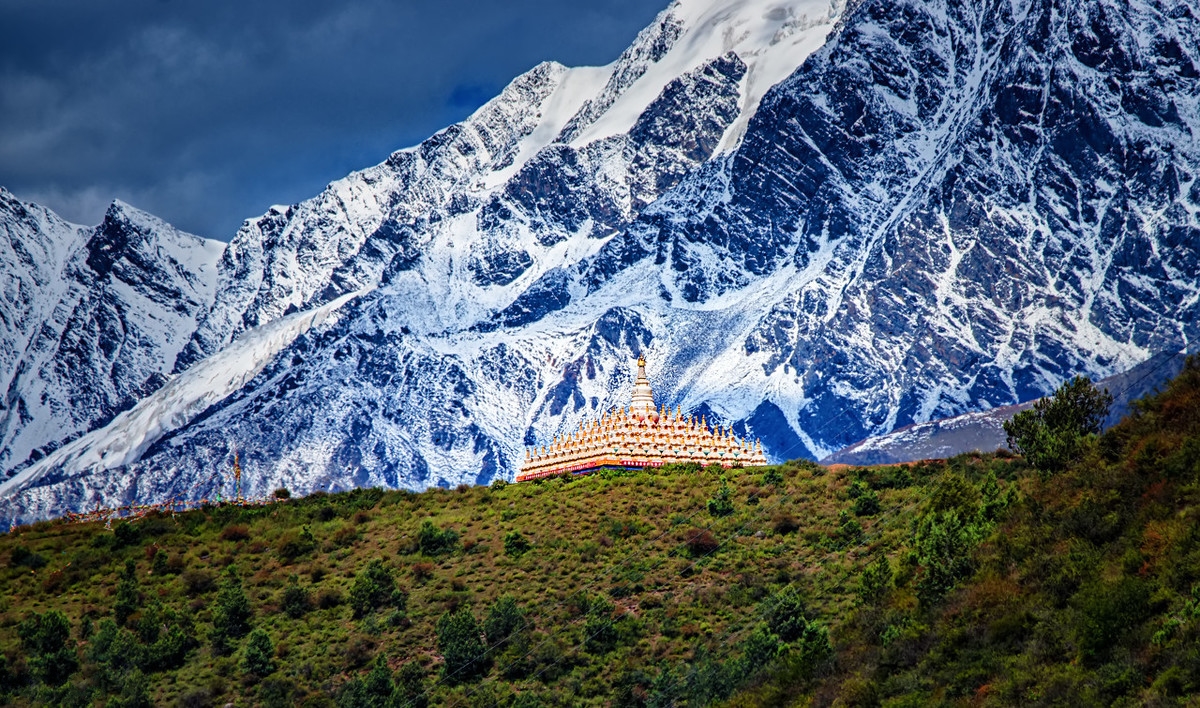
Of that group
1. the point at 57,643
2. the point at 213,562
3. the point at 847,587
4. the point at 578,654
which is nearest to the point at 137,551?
the point at 213,562

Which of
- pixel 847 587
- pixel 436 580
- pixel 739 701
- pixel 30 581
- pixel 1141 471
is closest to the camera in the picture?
pixel 1141 471

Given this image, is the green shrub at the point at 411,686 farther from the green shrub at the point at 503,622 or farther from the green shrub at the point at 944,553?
the green shrub at the point at 944,553

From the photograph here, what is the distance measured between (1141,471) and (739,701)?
54.4ft

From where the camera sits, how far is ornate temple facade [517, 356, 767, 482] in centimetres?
12231

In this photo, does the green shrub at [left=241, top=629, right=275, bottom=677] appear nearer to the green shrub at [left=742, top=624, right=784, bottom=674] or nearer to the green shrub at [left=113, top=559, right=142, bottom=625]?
the green shrub at [left=113, top=559, right=142, bottom=625]

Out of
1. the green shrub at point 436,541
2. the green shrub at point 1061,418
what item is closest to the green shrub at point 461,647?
the green shrub at point 436,541

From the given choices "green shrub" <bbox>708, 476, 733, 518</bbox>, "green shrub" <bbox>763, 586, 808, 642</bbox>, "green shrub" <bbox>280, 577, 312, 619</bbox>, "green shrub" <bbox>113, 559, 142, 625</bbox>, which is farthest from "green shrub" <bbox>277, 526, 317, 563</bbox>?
"green shrub" <bbox>763, 586, 808, 642</bbox>

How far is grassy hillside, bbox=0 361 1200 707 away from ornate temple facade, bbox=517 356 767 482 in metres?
5.78

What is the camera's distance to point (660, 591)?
9131cm

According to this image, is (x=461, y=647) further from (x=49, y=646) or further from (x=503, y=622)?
(x=49, y=646)

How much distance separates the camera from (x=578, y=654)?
85688 millimetres

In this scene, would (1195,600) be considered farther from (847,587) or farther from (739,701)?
(847,587)

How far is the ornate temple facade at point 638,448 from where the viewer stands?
12231 centimetres

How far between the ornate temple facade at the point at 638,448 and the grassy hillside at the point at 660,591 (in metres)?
5.78
